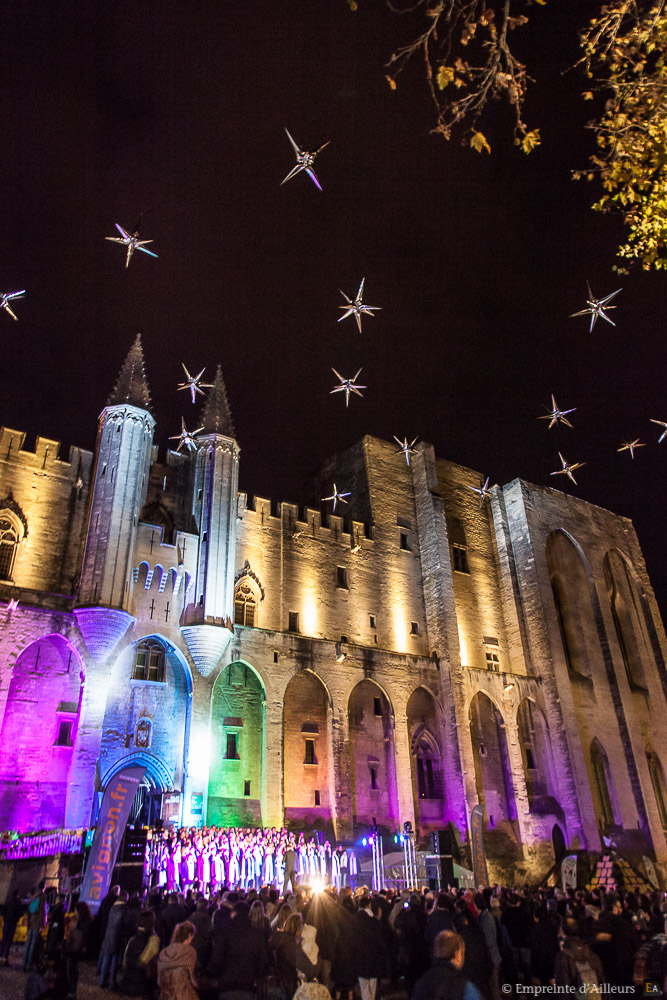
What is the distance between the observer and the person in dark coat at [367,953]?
27.2 feet

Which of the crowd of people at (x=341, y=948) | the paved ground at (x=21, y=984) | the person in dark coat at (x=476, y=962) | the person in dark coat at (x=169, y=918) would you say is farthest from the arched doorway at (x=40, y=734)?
the person in dark coat at (x=476, y=962)

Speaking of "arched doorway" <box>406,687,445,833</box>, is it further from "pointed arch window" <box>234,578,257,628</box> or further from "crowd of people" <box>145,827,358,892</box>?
"pointed arch window" <box>234,578,257,628</box>

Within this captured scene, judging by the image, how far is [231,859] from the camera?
1888cm

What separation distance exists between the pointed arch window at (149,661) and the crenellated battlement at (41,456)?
7.13m

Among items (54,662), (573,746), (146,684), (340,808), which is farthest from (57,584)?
(573,746)

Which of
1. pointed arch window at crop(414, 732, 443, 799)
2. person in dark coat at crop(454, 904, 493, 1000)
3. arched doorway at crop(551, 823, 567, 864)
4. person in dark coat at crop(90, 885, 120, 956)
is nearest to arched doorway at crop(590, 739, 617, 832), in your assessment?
arched doorway at crop(551, 823, 567, 864)

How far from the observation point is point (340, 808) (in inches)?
1014

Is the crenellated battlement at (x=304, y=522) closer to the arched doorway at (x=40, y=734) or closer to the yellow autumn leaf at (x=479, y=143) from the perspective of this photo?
the arched doorway at (x=40, y=734)

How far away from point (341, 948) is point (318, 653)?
64.2 ft

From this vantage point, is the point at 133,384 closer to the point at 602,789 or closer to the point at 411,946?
the point at 411,946

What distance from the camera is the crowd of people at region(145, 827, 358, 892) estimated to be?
17.9 metres

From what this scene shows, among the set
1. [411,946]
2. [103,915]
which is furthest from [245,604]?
[411,946]

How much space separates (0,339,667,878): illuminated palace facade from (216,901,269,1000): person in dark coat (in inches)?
595

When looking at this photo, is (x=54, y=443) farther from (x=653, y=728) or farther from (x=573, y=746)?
(x=653, y=728)
